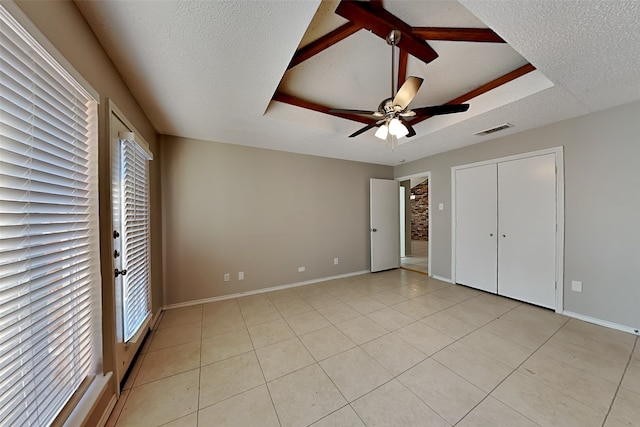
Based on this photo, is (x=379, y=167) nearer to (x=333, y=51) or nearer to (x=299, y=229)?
(x=299, y=229)

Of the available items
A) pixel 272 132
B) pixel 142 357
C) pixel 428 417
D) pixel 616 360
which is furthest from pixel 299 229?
pixel 616 360

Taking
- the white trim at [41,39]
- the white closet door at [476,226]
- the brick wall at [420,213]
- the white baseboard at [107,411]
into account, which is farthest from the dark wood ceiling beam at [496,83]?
the brick wall at [420,213]

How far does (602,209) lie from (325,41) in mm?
3385

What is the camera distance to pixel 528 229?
2904 mm

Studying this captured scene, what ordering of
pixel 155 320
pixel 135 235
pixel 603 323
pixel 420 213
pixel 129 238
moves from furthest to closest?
pixel 420 213 < pixel 155 320 < pixel 603 323 < pixel 135 235 < pixel 129 238

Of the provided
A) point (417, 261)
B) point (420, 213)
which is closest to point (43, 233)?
point (417, 261)

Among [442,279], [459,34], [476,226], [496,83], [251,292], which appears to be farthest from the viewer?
[442,279]

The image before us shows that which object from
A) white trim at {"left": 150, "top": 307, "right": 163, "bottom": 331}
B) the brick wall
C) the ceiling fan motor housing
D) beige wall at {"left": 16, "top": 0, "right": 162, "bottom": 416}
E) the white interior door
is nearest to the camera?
beige wall at {"left": 16, "top": 0, "right": 162, "bottom": 416}

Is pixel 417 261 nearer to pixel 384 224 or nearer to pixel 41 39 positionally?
pixel 384 224

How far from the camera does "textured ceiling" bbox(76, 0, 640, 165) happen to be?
1.21 m

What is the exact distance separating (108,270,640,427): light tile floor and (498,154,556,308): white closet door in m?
0.34

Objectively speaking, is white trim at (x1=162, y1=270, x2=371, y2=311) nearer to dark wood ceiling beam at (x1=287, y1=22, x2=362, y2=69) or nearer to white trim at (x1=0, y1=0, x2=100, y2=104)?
white trim at (x1=0, y1=0, x2=100, y2=104)

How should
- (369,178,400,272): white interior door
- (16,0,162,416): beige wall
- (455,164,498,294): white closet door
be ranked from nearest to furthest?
1. (16,0,162,416): beige wall
2. (455,164,498,294): white closet door
3. (369,178,400,272): white interior door

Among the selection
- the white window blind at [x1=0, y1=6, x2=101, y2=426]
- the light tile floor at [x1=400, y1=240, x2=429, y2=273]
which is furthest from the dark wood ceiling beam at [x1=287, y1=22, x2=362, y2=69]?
the light tile floor at [x1=400, y1=240, x2=429, y2=273]
